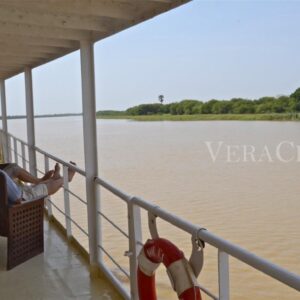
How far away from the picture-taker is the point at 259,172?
14.9 metres

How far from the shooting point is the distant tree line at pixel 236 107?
42.4 feet

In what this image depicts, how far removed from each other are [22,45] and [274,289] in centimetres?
389

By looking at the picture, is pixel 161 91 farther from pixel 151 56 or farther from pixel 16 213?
pixel 16 213

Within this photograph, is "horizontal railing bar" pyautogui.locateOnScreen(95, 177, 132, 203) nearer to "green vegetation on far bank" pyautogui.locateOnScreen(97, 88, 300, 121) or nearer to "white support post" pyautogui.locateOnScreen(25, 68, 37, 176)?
"white support post" pyautogui.locateOnScreen(25, 68, 37, 176)

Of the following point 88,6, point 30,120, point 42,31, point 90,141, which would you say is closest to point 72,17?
point 88,6

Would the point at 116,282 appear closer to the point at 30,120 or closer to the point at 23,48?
the point at 23,48

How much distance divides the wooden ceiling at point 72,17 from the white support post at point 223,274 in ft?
3.65

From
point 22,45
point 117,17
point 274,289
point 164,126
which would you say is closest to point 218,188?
point 274,289

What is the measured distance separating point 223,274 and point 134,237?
0.81m

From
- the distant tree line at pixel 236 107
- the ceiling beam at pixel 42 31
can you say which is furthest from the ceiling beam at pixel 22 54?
the distant tree line at pixel 236 107

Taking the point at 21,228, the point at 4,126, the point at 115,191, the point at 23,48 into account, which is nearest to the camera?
the point at 115,191

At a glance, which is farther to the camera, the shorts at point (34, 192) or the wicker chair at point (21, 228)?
the shorts at point (34, 192)

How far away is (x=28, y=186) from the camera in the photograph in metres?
2.95

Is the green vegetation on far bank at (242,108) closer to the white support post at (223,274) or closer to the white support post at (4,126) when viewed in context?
the white support post at (4,126)
